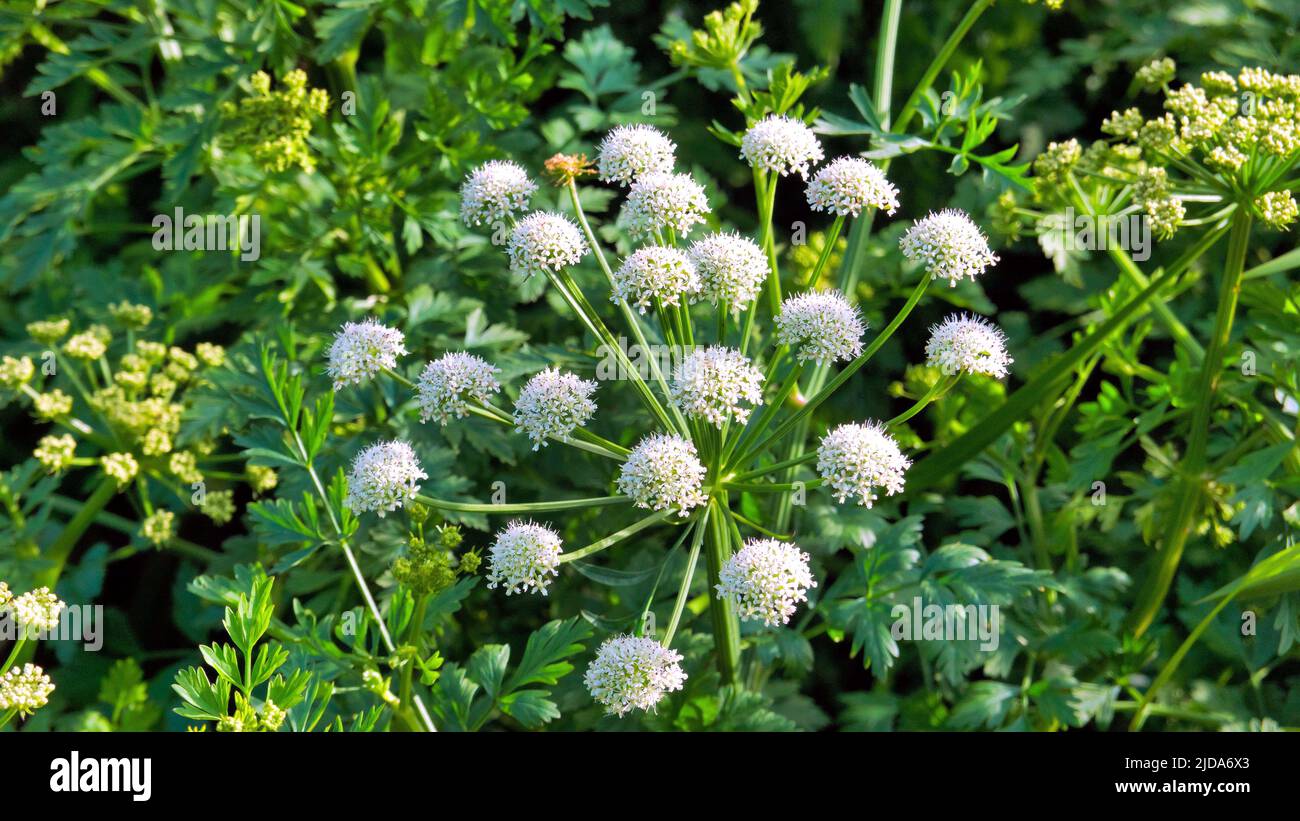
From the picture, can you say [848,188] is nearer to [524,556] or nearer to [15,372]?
[524,556]

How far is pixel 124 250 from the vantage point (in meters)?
4.08

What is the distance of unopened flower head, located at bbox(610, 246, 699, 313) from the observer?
2.13 m

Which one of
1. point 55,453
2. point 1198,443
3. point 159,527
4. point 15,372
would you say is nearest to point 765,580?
point 1198,443

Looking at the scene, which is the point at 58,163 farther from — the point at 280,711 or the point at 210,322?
the point at 280,711

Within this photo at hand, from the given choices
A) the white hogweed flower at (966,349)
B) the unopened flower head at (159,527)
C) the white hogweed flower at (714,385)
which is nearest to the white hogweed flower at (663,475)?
the white hogweed flower at (714,385)

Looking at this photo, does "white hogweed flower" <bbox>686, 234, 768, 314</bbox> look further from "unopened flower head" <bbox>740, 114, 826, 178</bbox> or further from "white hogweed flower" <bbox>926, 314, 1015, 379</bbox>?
"white hogweed flower" <bbox>926, 314, 1015, 379</bbox>

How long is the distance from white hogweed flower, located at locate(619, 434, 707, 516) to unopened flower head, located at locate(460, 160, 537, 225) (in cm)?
59

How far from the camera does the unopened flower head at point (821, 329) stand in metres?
2.13

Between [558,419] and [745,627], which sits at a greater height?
[558,419]

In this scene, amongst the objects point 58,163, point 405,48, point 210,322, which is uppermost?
point 405,48

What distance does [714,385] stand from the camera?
6.77ft

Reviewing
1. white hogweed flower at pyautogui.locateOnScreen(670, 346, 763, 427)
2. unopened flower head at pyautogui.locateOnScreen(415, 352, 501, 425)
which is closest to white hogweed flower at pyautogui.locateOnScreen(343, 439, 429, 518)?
unopened flower head at pyautogui.locateOnScreen(415, 352, 501, 425)
